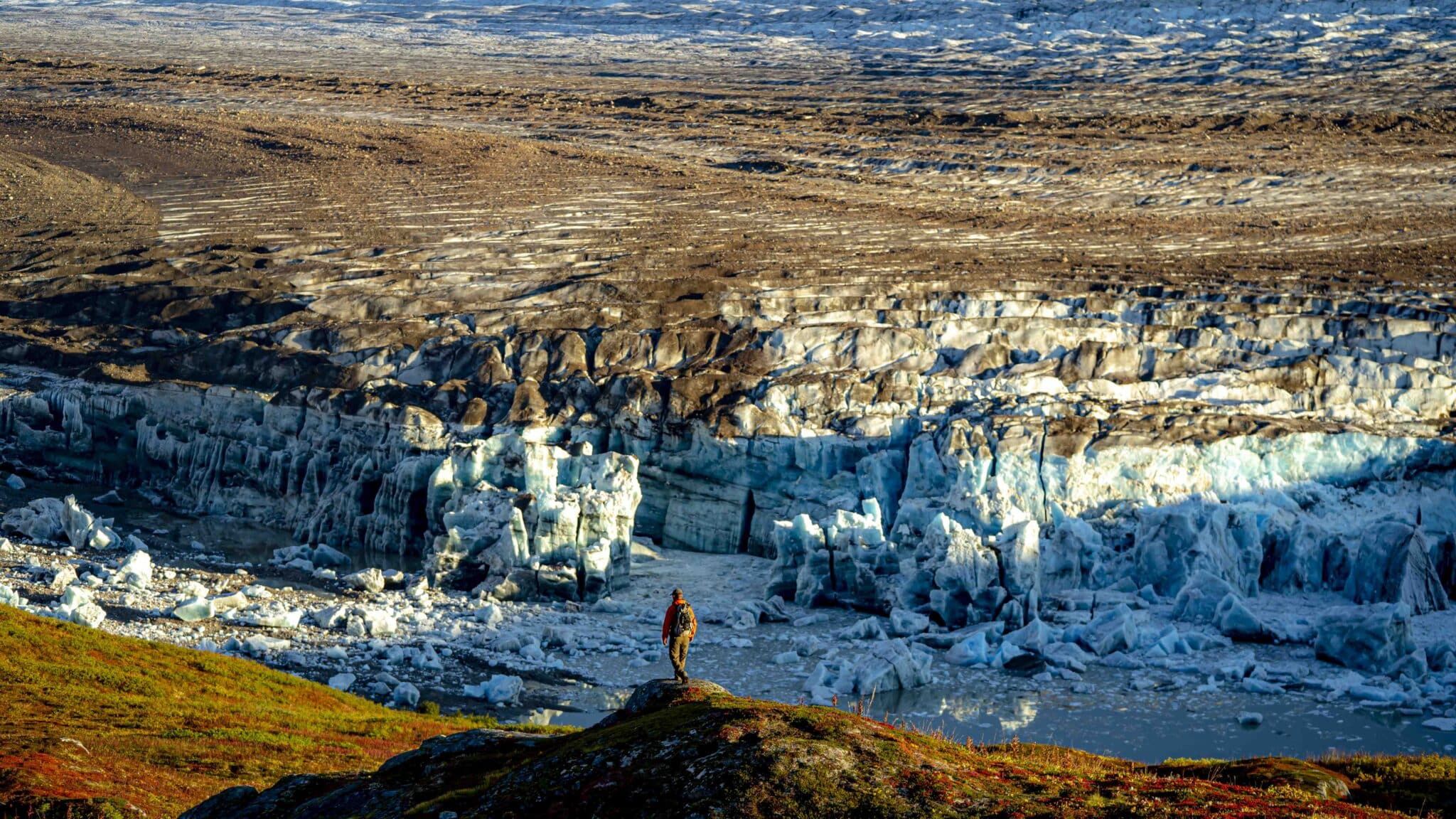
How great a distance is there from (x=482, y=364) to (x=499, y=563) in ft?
37.8

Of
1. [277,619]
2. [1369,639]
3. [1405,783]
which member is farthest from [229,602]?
[1405,783]

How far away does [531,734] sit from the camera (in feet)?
66.0

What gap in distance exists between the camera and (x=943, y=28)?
352 feet

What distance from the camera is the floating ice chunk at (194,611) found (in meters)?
35.4

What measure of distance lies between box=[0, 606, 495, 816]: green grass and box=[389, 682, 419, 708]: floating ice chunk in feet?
2.38

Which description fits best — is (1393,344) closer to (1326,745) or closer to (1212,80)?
(1326,745)

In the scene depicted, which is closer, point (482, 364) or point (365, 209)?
point (482, 364)

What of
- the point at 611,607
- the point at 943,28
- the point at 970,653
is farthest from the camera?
the point at 943,28

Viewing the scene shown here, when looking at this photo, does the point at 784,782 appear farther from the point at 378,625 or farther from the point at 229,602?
the point at 229,602

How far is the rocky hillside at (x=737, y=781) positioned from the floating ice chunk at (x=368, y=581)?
832 inches

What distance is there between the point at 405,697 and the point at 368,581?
8.58 meters

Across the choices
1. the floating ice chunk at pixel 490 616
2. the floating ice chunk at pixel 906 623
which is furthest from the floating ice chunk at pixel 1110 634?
the floating ice chunk at pixel 490 616

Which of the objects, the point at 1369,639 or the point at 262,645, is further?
the point at 1369,639

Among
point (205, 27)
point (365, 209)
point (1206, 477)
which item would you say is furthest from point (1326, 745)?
point (205, 27)
